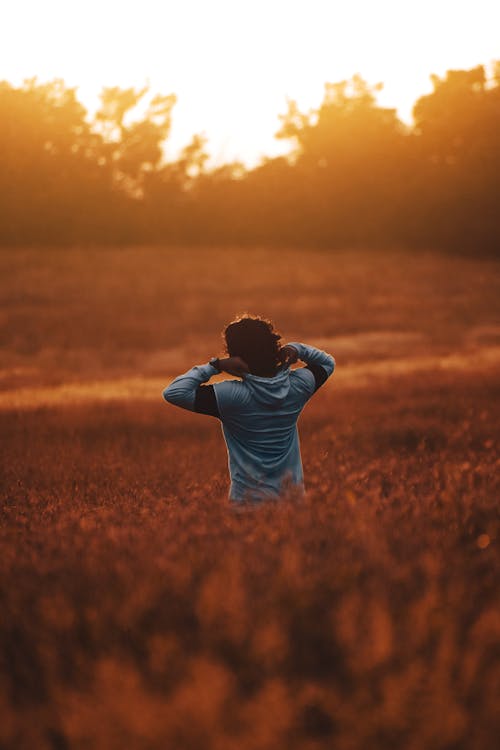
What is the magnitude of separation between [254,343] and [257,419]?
1.31 ft

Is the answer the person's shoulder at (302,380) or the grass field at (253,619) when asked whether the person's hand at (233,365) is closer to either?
the person's shoulder at (302,380)

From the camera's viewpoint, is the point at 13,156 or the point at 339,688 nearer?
the point at 339,688

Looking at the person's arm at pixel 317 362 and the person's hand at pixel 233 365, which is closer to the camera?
the person's hand at pixel 233 365

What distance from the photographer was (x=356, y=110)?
41.4 metres

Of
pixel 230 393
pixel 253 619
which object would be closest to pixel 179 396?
pixel 230 393

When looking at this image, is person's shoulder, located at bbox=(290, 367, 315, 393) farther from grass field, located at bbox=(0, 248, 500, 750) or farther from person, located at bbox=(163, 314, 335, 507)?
grass field, located at bbox=(0, 248, 500, 750)

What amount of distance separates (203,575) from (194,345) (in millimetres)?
20604

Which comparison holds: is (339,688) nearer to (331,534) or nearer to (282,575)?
(282,575)

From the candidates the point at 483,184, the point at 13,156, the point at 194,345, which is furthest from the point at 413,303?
the point at 13,156

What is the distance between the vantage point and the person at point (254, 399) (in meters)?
3.66

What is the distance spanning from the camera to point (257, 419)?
380cm

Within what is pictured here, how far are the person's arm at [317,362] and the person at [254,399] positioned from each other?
0.05 ft

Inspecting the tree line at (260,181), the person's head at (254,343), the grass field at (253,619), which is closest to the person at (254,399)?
the person's head at (254,343)

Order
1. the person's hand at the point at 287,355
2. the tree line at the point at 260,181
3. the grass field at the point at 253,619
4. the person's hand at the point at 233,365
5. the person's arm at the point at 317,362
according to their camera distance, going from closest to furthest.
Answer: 1. the grass field at the point at 253,619
2. the person's hand at the point at 233,365
3. the person's hand at the point at 287,355
4. the person's arm at the point at 317,362
5. the tree line at the point at 260,181
